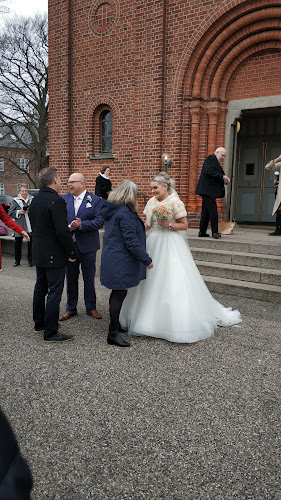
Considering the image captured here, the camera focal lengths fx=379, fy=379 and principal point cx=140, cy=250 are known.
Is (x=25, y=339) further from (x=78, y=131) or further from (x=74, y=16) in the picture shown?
(x=74, y=16)

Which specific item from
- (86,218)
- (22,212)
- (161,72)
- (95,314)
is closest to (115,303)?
(95,314)

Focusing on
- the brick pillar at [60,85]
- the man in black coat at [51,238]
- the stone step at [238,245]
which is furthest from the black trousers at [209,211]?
the brick pillar at [60,85]

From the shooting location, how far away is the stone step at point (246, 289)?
593 cm

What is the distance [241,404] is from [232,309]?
253 centimetres

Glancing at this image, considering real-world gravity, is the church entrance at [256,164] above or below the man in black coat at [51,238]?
above

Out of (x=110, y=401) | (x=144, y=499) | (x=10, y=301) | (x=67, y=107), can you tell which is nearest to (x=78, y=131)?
(x=67, y=107)

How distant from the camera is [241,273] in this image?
258 inches

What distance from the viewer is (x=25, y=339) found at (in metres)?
4.40

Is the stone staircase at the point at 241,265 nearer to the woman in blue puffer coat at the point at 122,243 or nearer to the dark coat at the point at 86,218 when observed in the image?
the dark coat at the point at 86,218

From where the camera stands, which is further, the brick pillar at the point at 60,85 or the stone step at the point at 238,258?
the brick pillar at the point at 60,85

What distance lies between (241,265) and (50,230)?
3973 mm

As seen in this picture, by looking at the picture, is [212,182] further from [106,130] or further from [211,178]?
[106,130]

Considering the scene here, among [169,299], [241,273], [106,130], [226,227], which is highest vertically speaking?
[106,130]

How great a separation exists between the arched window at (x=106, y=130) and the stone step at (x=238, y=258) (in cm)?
515
